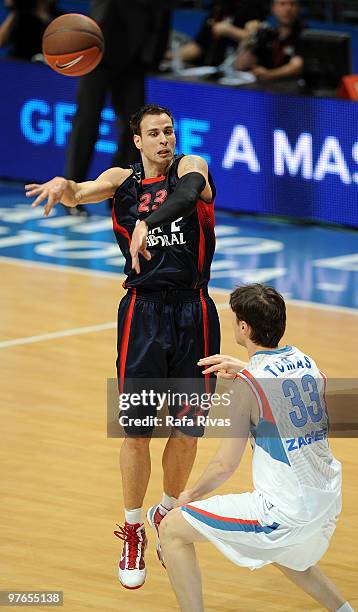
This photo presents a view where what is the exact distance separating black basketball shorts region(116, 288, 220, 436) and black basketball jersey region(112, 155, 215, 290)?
3.2 inches

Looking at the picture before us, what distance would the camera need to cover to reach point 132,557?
6.61 m

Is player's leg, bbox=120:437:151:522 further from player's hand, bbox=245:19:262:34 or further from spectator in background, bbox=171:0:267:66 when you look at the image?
spectator in background, bbox=171:0:267:66

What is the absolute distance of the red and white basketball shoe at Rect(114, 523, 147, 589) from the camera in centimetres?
654

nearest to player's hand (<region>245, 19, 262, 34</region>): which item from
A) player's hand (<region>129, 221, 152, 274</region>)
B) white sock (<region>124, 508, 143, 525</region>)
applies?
white sock (<region>124, 508, 143, 525</region>)

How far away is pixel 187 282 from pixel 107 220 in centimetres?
836

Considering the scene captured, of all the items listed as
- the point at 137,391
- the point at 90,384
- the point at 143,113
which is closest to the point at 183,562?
the point at 137,391

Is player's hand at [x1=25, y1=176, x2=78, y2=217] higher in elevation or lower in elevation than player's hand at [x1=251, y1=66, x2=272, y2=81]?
higher

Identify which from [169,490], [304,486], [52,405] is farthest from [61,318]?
[304,486]

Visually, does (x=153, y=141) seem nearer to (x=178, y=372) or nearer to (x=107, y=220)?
(x=178, y=372)

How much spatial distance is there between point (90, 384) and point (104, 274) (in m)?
3.30

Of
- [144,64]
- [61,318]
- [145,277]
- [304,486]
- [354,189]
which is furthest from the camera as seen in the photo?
[144,64]

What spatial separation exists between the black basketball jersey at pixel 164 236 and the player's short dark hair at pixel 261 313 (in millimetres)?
961

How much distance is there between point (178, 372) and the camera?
22.6ft

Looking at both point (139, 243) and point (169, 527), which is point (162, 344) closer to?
point (139, 243)
